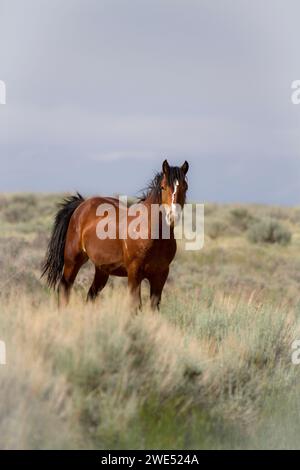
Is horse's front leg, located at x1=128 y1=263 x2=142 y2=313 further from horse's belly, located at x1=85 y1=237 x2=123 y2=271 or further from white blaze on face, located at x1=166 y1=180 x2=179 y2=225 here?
white blaze on face, located at x1=166 y1=180 x2=179 y2=225

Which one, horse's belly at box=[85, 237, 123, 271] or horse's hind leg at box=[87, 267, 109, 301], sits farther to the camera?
horse's hind leg at box=[87, 267, 109, 301]

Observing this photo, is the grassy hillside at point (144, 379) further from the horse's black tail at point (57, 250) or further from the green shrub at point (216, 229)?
the green shrub at point (216, 229)

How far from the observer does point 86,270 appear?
61.4 feet

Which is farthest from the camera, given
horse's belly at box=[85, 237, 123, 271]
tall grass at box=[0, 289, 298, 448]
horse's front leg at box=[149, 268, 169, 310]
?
horse's belly at box=[85, 237, 123, 271]

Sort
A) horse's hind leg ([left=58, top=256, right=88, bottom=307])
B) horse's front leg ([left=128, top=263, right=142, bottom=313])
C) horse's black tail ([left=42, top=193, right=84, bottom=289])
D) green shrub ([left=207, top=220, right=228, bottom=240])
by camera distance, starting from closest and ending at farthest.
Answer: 1. horse's front leg ([left=128, top=263, right=142, bottom=313])
2. horse's hind leg ([left=58, top=256, right=88, bottom=307])
3. horse's black tail ([left=42, top=193, right=84, bottom=289])
4. green shrub ([left=207, top=220, right=228, bottom=240])

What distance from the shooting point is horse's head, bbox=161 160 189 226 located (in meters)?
9.06

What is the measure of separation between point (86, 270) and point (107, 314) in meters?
11.4

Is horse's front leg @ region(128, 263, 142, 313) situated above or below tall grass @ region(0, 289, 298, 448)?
above

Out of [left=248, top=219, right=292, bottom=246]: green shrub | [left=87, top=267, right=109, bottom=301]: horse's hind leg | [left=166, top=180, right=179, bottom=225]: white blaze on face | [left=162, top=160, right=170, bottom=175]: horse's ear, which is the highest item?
[left=162, top=160, right=170, bottom=175]: horse's ear

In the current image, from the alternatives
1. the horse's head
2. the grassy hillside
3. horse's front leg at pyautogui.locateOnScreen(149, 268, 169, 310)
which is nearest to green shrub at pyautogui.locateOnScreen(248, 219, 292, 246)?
the grassy hillside

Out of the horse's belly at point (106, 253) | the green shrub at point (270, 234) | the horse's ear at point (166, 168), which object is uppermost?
the horse's ear at point (166, 168)

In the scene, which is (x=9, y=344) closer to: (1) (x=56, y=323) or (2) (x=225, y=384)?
(1) (x=56, y=323)

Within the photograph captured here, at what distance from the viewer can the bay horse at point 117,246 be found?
30.3 feet

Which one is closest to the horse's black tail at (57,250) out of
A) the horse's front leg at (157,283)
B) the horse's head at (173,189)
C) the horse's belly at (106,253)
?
the horse's belly at (106,253)
